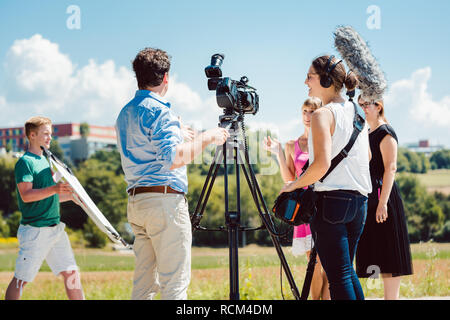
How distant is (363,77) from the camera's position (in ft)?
9.52

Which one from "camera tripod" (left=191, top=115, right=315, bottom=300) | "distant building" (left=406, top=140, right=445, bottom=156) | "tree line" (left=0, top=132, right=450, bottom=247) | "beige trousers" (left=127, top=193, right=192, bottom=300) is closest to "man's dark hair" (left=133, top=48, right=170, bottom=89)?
"camera tripod" (left=191, top=115, right=315, bottom=300)

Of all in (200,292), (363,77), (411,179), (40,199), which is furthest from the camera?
(411,179)

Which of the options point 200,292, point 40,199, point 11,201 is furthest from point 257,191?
point 11,201

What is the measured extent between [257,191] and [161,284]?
2.95 ft

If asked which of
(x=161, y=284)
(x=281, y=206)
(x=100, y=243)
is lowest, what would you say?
(x=100, y=243)

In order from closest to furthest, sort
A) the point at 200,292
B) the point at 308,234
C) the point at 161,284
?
the point at 161,284
the point at 308,234
the point at 200,292

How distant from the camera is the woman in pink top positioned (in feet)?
12.4

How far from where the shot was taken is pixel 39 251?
356 centimetres

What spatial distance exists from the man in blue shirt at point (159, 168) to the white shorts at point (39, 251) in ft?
4.48

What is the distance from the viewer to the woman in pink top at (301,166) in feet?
12.4

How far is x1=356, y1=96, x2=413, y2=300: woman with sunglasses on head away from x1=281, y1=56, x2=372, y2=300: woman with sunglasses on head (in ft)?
3.21

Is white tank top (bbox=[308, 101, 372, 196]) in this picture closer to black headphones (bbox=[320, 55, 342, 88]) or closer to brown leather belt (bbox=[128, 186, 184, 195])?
black headphones (bbox=[320, 55, 342, 88])
